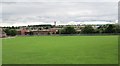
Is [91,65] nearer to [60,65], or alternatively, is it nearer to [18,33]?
[60,65]

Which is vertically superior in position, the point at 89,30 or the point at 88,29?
the point at 88,29

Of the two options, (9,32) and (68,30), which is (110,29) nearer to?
(68,30)

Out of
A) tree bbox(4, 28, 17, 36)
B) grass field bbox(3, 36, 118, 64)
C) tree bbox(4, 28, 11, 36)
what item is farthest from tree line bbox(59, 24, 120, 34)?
grass field bbox(3, 36, 118, 64)

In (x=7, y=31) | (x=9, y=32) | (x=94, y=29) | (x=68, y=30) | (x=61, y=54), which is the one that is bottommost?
(x=61, y=54)

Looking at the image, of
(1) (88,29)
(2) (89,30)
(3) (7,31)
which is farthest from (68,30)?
(3) (7,31)

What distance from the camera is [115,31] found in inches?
1823

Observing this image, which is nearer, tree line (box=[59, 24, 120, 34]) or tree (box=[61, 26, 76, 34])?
tree line (box=[59, 24, 120, 34])

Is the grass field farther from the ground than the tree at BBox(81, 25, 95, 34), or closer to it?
closer to it

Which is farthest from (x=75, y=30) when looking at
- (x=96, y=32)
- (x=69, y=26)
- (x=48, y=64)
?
(x=48, y=64)

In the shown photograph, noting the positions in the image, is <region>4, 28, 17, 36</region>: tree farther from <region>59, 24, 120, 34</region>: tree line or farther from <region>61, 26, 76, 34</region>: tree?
<region>61, 26, 76, 34</region>: tree

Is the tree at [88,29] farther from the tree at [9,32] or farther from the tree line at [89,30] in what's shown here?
the tree at [9,32]

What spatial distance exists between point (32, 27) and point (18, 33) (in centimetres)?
571

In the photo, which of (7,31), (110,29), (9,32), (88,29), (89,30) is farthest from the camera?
(88,29)

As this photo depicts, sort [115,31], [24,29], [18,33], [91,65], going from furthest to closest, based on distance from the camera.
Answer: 1. [24,29]
2. [18,33]
3. [115,31]
4. [91,65]
